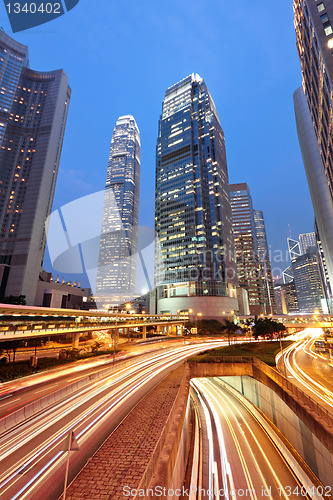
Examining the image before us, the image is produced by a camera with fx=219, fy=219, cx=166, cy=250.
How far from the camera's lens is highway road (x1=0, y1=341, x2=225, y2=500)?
30.0 ft

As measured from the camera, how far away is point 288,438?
1908 cm

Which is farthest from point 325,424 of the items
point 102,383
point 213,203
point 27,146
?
point 27,146

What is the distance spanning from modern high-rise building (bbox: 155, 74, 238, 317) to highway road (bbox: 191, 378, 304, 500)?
8823cm

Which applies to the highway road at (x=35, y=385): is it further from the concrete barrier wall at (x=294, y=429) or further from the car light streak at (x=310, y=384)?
the car light streak at (x=310, y=384)

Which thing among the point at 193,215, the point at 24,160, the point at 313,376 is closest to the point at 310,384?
the point at 313,376

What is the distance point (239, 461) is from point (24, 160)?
442 ft

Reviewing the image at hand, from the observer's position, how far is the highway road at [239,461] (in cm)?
1395

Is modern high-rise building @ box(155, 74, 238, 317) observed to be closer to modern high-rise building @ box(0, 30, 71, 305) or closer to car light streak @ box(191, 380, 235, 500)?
modern high-rise building @ box(0, 30, 71, 305)

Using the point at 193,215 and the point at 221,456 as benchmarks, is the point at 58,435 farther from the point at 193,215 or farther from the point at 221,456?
the point at 193,215

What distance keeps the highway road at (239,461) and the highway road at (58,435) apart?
6.90 m

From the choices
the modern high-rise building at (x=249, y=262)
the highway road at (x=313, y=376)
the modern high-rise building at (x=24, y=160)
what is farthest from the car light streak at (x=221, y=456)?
the modern high-rise building at (x=249, y=262)

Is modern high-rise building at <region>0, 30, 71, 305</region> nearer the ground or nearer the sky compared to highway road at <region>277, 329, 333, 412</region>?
nearer the sky

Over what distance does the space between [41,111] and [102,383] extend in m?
146

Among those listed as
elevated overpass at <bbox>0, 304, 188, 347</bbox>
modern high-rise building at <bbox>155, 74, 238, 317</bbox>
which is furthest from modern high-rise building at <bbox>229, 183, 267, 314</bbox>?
elevated overpass at <bbox>0, 304, 188, 347</bbox>
